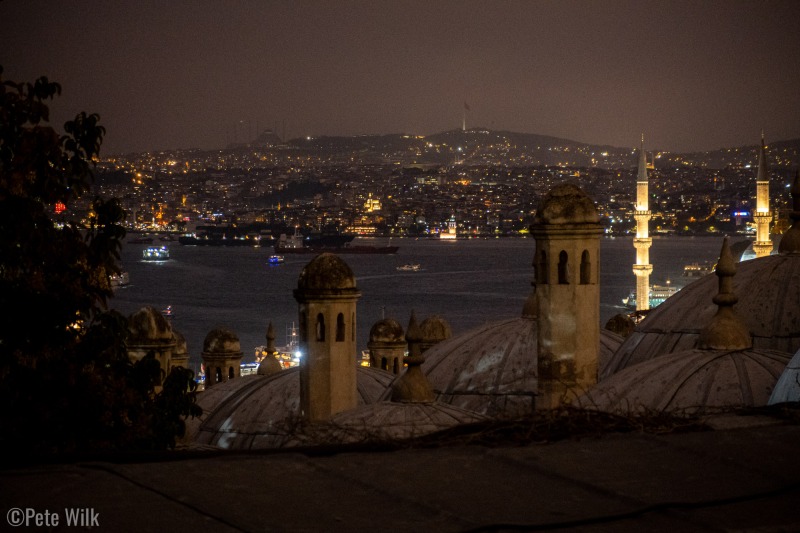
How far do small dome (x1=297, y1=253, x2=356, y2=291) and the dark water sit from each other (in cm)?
5079

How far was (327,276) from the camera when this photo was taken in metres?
15.6

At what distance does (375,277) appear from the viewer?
132250 mm

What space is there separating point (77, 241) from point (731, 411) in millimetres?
6730

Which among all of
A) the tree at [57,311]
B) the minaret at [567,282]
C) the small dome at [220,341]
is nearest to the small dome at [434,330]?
the small dome at [220,341]

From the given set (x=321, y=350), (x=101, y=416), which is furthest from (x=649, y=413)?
(x=321, y=350)

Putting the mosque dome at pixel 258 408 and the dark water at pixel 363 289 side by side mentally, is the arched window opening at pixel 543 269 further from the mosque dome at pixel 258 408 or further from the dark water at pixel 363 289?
the dark water at pixel 363 289

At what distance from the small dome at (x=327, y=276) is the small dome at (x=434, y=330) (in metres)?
6.24

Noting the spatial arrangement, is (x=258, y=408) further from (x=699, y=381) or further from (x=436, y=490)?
(x=436, y=490)

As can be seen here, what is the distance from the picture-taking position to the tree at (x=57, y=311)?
9.98 meters

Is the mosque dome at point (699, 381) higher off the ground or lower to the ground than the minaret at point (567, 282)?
lower

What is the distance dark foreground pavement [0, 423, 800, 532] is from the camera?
350cm

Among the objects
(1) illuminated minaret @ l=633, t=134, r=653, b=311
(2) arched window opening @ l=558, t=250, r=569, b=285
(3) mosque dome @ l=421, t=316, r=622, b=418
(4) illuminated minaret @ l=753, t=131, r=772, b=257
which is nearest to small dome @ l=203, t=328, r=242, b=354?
(3) mosque dome @ l=421, t=316, r=622, b=418

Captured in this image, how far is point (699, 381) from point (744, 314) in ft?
8.11

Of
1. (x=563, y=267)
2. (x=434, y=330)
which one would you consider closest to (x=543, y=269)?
(x=563, y=267)
